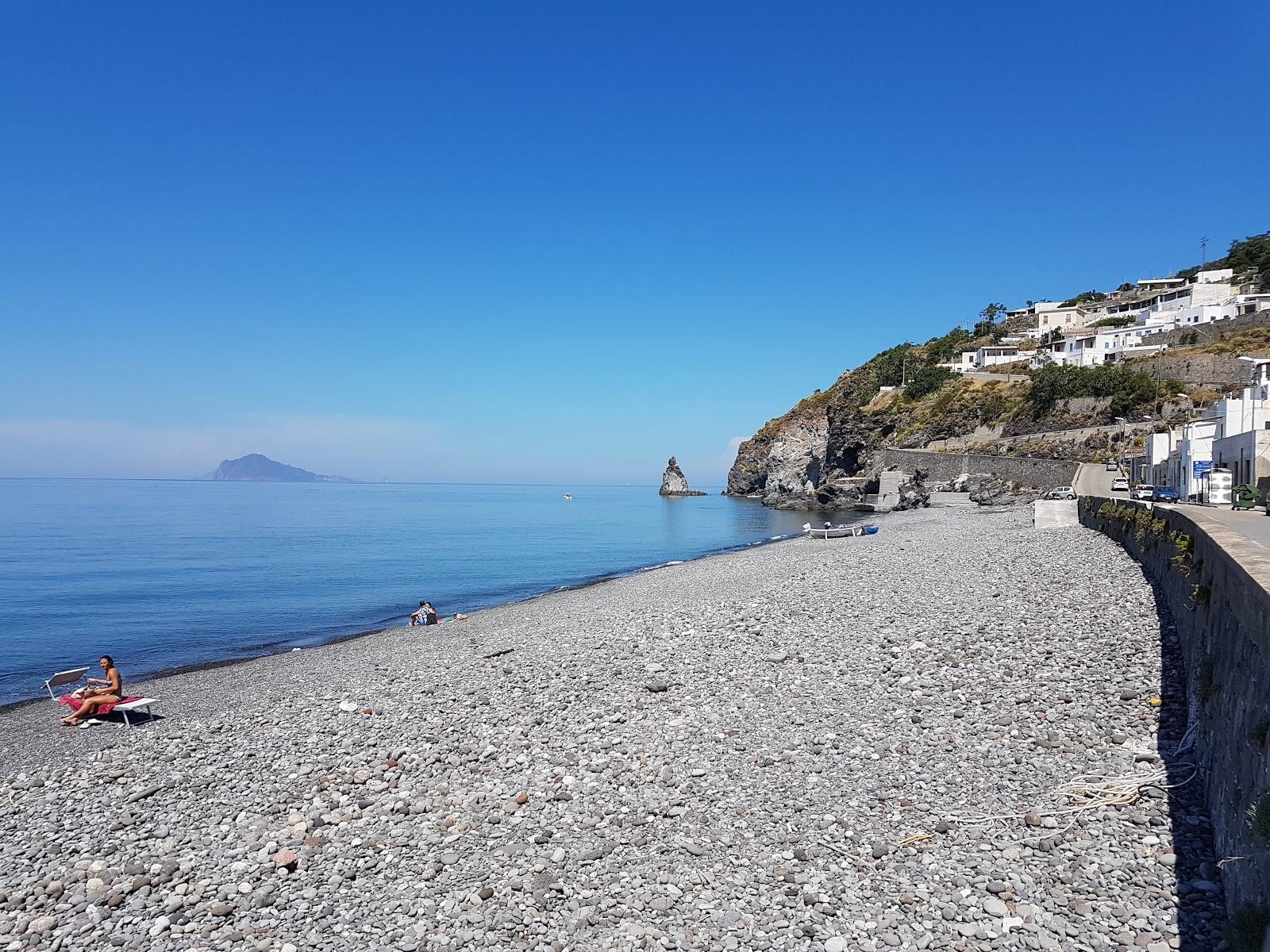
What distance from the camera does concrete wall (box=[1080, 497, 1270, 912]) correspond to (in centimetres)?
512

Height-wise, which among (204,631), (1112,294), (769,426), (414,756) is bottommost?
(204,631)

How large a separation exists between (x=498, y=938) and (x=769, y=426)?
15737cm

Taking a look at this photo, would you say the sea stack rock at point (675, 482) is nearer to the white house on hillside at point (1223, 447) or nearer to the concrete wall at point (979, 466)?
the concrete wall at point (979, 466)

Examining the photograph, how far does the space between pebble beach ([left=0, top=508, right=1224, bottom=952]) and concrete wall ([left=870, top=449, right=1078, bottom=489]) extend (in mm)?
55638

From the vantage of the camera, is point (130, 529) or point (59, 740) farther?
point (130, 529)

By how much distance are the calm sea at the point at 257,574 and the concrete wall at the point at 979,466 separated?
1430cm

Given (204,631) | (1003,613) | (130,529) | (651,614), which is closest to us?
(1003,613)

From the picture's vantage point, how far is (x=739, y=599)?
68.1 ft

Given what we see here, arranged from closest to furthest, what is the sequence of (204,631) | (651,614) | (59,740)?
1. (59,740)
2. (651,614)
3. (204,631)

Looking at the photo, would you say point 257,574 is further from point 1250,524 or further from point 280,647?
point 1250,524

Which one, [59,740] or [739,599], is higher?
[739,599]

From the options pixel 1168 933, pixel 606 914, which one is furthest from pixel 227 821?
pixel 1168 933

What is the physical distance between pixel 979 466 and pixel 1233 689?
75.6m

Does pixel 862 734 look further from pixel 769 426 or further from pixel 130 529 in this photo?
pixel 769 426
